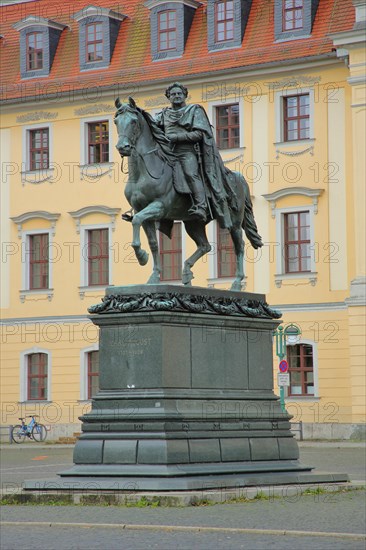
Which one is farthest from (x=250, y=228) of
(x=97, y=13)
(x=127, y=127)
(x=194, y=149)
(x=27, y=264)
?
(x=97, y=13)

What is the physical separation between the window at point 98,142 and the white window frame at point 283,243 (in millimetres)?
6886

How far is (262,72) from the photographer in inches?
1700

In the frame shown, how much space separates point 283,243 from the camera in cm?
4309

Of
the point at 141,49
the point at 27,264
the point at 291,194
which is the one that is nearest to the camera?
the point at 291,194

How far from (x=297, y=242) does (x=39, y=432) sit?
415 inches

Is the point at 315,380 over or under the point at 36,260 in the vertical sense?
under

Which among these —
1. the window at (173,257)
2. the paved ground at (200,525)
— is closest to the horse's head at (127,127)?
the paved ground at (200,525)

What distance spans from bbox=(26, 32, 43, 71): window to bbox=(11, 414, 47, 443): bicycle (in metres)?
12.4

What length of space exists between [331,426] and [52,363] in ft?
35.6

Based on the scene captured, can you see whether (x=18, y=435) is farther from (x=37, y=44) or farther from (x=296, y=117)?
(x=37, y=44)

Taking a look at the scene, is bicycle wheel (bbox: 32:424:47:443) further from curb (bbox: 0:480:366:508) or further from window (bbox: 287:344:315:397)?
curb (bbox: 0:480:366:508)

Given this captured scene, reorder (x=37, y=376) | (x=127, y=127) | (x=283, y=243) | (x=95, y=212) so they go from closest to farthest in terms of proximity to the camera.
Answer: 1. (x=127, y=127)
2. (x=283, y=243)
3. (x=95, y=212)
4. (x=37, y=376)

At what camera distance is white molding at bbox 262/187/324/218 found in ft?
139

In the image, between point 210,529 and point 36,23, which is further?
point 36,23
